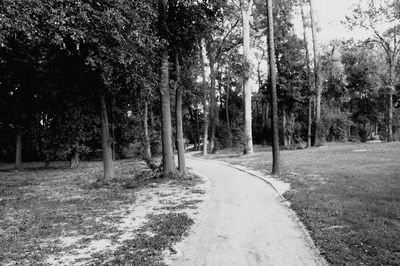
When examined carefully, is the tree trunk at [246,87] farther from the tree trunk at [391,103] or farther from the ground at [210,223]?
the tree trunk at [391,103]

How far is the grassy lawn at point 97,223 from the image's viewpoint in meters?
6.09

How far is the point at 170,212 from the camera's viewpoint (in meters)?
9.33

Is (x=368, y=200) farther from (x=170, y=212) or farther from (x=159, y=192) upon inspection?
(x=159, y=192)

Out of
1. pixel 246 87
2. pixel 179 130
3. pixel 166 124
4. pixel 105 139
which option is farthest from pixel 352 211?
pixel 246 87

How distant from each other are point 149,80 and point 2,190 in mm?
9223

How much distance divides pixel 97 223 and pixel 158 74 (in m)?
9.13

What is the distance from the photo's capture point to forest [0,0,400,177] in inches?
467

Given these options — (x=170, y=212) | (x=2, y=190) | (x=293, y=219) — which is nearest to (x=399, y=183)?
(x=293, y=219)

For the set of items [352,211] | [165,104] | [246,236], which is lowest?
[246,236]

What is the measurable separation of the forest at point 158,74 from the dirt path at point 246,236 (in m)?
6.28

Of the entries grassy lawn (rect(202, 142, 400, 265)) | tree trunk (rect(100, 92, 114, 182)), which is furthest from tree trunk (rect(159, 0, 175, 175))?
grassy lawn (rect(202, 142, 400, 265))

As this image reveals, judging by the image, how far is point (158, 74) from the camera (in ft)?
51.7

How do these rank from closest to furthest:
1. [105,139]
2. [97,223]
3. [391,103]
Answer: [97,223] → [105,139] → [391,103]

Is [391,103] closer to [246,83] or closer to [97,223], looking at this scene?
[246,83]
